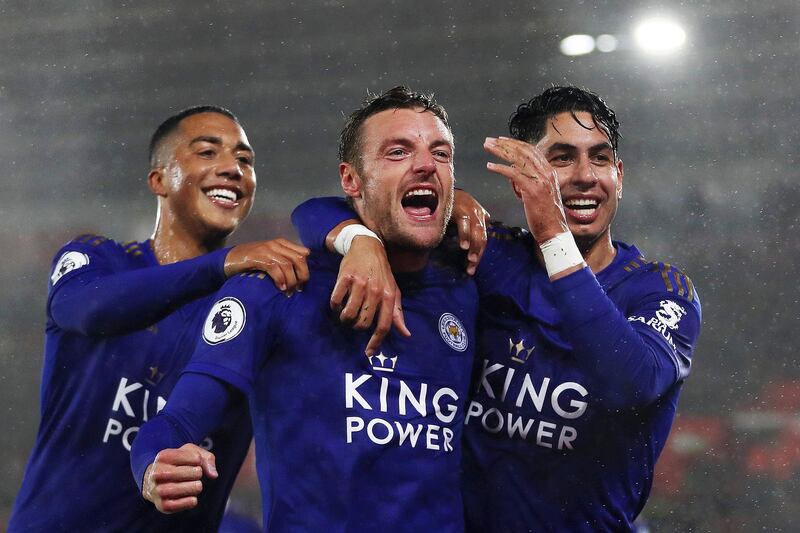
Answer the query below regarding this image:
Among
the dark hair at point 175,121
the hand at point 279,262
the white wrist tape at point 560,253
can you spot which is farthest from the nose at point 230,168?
the white wrist tape at point 560,253

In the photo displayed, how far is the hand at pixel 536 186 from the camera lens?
5.82ft

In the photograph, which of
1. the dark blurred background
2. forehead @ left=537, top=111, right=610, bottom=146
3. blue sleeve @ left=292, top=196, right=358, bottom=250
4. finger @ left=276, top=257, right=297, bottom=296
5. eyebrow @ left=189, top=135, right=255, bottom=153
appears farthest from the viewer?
the dark blurred background

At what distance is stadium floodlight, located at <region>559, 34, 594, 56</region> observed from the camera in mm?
6980

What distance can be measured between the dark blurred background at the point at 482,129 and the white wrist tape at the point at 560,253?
15.8 ft

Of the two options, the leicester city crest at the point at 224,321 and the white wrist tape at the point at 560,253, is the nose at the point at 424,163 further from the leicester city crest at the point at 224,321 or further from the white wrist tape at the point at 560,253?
the leicester city crest at the point at 224,321

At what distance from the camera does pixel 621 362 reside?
168 cm

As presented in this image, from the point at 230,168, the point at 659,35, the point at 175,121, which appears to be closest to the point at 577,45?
the point at 659,35

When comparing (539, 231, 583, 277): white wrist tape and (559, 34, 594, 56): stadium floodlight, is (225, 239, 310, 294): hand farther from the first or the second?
(559, 34, 594, 56): stadium floodlight

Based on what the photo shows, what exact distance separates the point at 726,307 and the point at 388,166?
5.37 metres

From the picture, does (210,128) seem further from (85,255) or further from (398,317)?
(398,317)

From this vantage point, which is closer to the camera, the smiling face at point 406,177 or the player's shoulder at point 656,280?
the smiling face at point 406,177

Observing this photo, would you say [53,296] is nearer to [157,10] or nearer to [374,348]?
[374,348]

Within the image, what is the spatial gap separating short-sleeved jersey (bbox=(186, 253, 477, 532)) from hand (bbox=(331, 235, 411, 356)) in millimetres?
72

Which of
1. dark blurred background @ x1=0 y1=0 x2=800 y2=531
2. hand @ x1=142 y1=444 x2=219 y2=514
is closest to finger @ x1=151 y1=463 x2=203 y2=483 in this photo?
hand @ x1=142 y1=444 x2=219 y2=514
